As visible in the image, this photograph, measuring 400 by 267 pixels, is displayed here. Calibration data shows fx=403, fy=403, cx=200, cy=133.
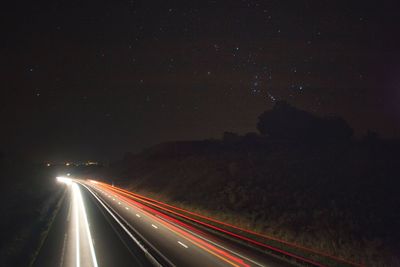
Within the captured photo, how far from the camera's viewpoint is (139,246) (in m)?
21.8

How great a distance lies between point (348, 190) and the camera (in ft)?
112

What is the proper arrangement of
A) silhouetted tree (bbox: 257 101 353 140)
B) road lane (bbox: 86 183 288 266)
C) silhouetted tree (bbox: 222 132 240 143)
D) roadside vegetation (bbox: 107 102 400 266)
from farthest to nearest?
silhouetted tree (bbox: 222 132 240 143) → silhouetted tree (bbox: 257 101 353 140) → roadside vegetation (bbox: 107 102 400 266) → road lane (bbox: 86 183 288 266)

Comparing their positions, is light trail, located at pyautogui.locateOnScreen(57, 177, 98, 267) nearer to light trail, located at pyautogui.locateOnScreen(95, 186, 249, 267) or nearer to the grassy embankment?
light trail, located at pyautogui.locateOnScreen(95, 186, 249, 267)

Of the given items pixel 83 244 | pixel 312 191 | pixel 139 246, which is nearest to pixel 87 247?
pixel 83 244

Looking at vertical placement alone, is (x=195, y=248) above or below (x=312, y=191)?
below

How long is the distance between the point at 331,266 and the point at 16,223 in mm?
28574

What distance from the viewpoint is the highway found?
18.2 meters

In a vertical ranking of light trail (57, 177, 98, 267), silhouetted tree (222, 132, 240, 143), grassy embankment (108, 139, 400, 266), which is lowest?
light trail (57, 177, 98, 267)

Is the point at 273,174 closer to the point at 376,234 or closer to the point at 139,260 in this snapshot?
the point at 376,234

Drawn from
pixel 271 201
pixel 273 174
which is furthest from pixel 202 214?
pixel 273 174

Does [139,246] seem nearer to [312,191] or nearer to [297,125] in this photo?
[312,191]

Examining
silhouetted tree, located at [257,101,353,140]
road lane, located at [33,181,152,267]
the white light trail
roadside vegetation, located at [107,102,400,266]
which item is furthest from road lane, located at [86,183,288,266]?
silhouetted tree, located at [257,101,353,140]

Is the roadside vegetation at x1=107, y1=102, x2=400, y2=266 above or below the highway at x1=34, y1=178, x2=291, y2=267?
above

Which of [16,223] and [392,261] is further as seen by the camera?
[16,223]
